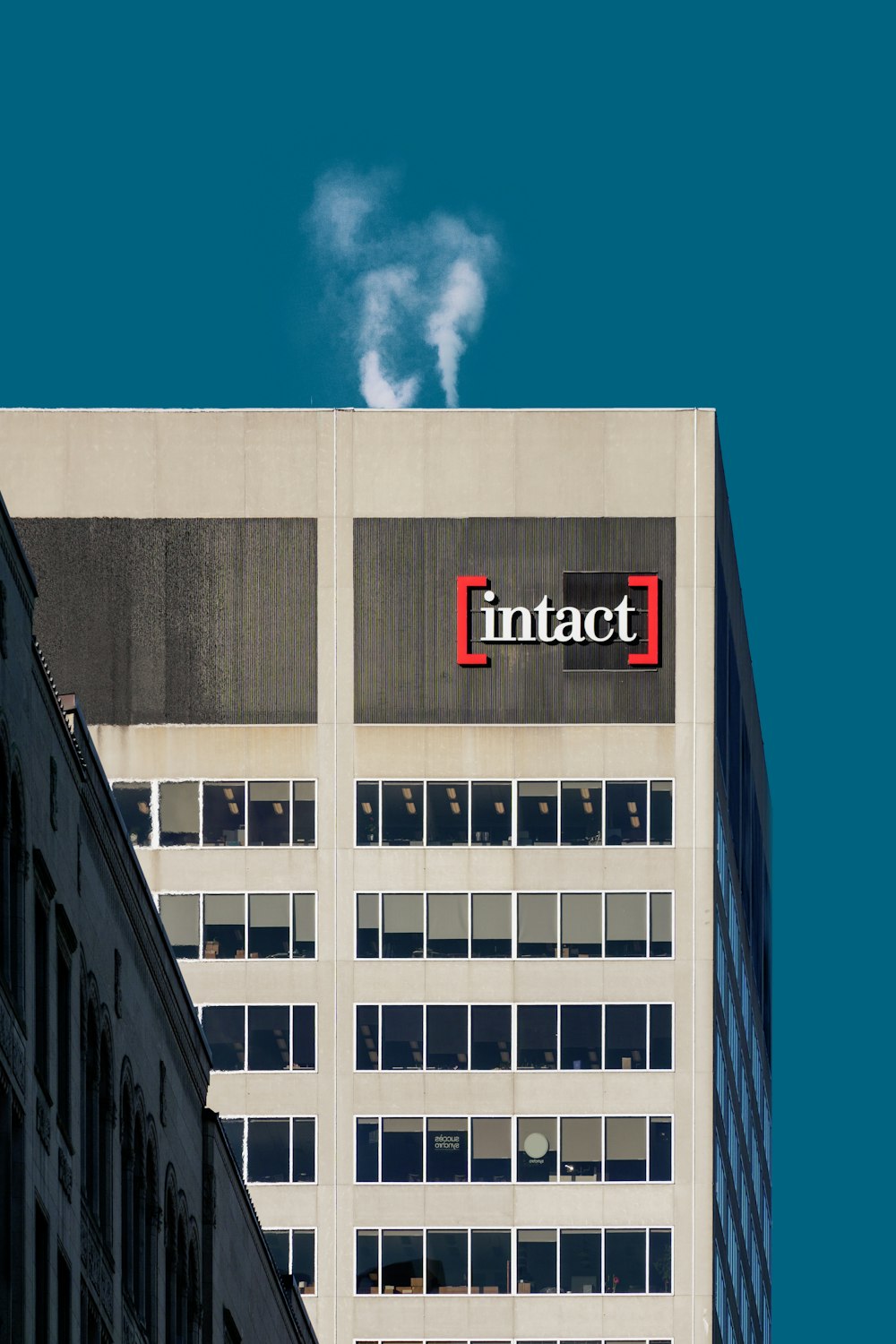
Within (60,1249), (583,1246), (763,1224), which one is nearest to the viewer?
(60,1249)

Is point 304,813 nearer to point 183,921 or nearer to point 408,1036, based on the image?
point 183,921

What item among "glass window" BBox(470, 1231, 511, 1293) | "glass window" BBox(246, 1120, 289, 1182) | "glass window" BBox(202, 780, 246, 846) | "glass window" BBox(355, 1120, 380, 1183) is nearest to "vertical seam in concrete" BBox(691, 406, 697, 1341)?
"glass window" BBox(470, 1231, 511, 1293)

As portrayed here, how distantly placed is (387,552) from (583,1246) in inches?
1031

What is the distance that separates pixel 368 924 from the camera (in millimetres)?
128000

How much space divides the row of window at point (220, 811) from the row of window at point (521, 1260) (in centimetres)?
1477

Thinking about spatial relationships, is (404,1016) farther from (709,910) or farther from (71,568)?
(71,568)

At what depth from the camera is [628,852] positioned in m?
128

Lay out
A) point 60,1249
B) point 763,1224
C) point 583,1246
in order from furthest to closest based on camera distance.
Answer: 1. point 763,1224
2. point 583,1246
3. point 60,1249

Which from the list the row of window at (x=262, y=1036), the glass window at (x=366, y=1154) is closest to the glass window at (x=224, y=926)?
the row of window at (x=262, y=1036)

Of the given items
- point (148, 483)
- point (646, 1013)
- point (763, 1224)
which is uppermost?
point (148, 483)

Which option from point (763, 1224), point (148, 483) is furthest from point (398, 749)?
point (763, 1224)

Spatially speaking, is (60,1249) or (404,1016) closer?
(60,1249)

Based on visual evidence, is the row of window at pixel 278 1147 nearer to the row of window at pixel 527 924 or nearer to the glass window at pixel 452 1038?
the glass window at pixel 452 1038

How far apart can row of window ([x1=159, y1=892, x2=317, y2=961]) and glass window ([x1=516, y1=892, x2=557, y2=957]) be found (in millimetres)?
7417
